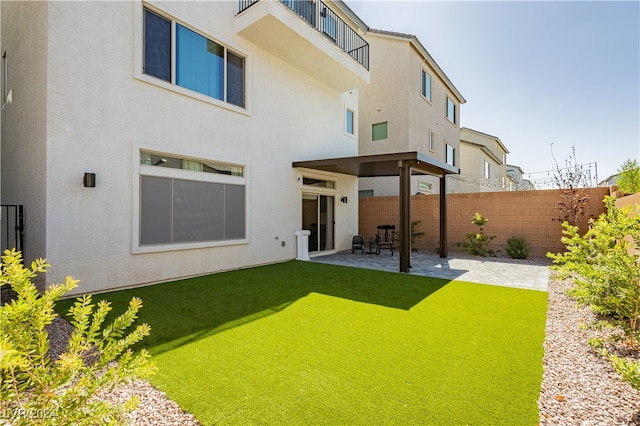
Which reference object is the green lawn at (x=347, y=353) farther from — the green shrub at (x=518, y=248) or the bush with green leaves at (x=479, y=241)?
the bush with green leaves at (x=479, y=241)

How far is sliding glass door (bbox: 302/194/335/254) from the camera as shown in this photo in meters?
11.4

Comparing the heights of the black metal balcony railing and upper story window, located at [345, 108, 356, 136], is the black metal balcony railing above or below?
Answer: above

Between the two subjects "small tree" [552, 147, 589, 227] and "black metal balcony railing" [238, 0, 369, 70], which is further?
"black metal balcony railing" [238, 0, 369, 70]

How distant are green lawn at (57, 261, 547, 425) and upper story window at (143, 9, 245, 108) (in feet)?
15.9

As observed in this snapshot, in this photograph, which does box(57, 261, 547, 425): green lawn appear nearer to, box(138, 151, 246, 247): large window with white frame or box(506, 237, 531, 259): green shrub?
box(138, 151, 246, 247): large window with white frame

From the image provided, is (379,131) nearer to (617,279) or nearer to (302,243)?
(302,243)

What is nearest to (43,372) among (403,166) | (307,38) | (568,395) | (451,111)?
(568,395)

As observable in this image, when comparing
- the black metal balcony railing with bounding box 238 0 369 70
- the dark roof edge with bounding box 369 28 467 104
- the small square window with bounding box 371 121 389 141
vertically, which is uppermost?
the dark roof edge with bounding box 369 28 467 104

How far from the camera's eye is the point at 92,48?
6.01 m

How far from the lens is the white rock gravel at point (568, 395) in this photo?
2504 mm

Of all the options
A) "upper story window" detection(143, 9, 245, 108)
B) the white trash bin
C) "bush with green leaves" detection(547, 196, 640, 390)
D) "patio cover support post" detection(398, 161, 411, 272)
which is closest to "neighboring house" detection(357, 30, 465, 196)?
"patio cover support post" detection(398, 161, 411, 272)

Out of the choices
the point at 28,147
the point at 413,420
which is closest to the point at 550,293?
the point at 413,420

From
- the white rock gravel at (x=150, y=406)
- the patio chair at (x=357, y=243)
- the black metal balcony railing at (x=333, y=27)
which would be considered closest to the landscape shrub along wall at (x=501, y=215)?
the patio chair at (x=357, y=243)

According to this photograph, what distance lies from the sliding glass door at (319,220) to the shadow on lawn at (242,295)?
2751mm
